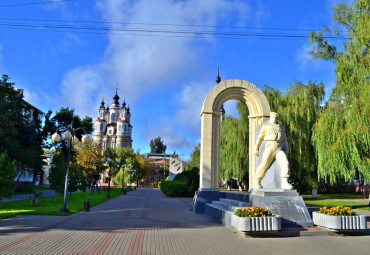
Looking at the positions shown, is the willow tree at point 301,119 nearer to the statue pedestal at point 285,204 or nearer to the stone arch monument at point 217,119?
the stone arch monument at point 217,119

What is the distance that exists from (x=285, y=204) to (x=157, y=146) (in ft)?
370

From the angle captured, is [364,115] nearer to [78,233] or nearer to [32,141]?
[78,233]

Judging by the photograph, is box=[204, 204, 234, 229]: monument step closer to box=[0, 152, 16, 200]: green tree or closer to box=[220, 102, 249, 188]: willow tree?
box=[0, 152, 16, 200]: green tree

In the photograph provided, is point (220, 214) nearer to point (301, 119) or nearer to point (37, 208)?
point (37, 208)

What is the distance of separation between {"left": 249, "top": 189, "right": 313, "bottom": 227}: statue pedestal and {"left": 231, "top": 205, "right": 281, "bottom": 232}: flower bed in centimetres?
124

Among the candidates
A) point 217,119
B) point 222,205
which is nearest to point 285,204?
point 222,205

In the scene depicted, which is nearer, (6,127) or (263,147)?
(263,147)

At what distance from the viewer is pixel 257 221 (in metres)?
8.73

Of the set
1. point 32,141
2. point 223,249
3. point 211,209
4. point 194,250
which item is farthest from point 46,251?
point 32,141

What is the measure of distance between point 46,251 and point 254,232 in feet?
18.2

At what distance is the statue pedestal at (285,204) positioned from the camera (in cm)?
1008

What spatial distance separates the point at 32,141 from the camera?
31.1 m

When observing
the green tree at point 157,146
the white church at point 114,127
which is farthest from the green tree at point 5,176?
the green tree at point 157,146

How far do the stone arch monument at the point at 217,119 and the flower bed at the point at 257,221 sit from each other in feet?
22.7
